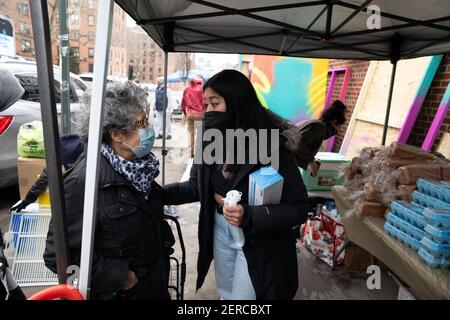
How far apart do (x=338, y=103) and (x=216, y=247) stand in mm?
2603

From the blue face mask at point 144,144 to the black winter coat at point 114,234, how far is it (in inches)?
5.9

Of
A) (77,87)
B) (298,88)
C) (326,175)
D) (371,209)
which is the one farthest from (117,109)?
(298,88)

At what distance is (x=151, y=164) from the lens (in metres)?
1.55

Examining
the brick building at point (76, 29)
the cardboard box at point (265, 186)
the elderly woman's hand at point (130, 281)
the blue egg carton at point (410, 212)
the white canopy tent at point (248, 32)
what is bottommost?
the elderly woman's hand at point (130, 281)

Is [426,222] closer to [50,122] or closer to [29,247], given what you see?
[50,122]

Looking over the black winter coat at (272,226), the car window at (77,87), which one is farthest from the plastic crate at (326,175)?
the car window at (77,87)

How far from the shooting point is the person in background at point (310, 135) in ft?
5.11

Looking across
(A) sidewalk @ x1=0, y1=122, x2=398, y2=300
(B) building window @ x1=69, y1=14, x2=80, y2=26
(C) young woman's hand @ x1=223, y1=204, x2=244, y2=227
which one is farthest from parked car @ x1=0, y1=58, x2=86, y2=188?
(B) building window @ x1=69, y1=14, x2=80, y2=26

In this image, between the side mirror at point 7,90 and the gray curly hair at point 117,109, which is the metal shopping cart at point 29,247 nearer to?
the side mirror at point 7,90

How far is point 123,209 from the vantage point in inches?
55.0

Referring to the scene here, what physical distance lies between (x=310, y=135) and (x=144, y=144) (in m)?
1.89

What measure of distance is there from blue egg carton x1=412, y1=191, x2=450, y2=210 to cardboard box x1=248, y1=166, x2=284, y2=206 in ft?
3.17

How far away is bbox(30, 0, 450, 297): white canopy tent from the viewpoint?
0.93 m

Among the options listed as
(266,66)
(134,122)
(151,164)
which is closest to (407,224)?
(151,164)
